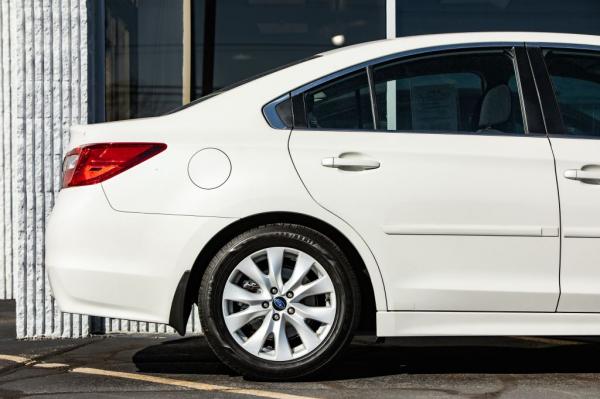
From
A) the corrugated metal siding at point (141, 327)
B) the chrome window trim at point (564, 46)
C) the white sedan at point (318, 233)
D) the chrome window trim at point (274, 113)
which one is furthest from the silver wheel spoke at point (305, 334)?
the corrugated metal siding at point (141, 327)

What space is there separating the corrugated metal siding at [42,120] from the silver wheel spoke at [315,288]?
251 cm

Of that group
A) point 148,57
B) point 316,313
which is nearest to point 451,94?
point 316,313

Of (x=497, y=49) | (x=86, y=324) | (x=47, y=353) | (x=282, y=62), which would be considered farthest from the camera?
(x=282, y=62)

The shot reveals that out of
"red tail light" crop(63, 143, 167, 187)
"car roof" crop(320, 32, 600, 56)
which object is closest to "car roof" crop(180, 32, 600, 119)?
"car roof" crop(320, 32, 600, 56)

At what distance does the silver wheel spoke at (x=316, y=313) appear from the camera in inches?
203

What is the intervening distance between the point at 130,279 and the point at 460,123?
171cm

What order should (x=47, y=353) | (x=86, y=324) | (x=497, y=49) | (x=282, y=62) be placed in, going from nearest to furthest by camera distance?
(x=497, y=49), (x=47, y=353), (x=86, y=324), (x=282, y=62)

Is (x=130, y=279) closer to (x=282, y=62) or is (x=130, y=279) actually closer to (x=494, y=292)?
(x=494, y=292)

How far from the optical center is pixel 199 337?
7297mm

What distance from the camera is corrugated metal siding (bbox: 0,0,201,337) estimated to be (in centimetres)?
717

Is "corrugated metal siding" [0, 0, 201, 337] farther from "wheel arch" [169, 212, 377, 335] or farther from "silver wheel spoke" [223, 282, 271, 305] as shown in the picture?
"silver wheel spoke" [223, 282, 271, 305]

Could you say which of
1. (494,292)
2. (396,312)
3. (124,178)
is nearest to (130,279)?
(124,178)

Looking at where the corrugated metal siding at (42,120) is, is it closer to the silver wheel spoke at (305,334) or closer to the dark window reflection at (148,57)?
the dark window reflection at (148,57)

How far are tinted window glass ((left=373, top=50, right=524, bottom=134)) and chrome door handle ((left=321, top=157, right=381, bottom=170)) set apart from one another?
223mm
